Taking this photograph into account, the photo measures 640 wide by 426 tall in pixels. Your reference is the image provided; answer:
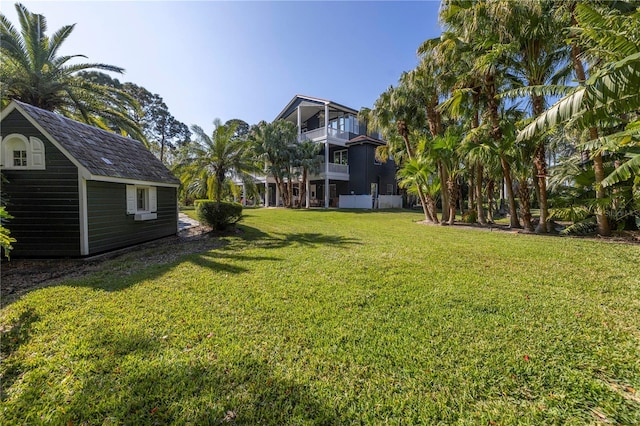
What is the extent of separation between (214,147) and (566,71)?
14216 mm

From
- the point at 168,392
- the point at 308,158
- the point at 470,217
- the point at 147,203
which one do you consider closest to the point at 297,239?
the point at 147,203

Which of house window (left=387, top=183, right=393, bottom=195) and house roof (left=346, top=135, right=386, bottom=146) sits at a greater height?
house roof (left=346, top=135, right=386, bottom=146)

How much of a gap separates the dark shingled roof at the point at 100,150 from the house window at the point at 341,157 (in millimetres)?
19444

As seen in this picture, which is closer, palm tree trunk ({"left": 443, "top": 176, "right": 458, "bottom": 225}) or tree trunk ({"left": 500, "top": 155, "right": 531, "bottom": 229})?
tree trunk ({"left": 500, "top": 155, "right": 531, "bottom": 229})

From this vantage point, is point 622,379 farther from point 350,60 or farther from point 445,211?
point 350,60

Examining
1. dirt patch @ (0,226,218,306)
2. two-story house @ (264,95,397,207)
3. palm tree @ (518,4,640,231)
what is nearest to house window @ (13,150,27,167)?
dirt patch @ (0,226,218,306)

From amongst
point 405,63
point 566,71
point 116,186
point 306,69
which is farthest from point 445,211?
point 116,186

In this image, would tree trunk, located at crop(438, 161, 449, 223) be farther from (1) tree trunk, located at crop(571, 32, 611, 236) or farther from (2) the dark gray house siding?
(2) the dark gray house siding

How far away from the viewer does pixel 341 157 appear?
28.9 meters

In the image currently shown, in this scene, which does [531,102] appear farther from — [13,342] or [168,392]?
[13,342]

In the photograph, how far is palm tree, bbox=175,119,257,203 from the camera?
1205cm

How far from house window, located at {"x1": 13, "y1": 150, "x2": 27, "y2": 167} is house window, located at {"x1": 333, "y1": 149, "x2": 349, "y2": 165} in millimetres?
23945

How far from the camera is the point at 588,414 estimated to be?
7.08 feet

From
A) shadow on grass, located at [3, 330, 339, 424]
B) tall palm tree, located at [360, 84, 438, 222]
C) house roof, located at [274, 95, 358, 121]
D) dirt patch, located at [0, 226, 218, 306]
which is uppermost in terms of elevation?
house roof, located at [274, 95, 358, 121]
